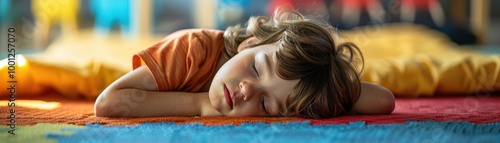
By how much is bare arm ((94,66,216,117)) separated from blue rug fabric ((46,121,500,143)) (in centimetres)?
15

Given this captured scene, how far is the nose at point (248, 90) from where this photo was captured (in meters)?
0.83

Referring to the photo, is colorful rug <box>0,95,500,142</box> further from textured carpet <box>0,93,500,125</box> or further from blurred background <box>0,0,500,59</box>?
blurred background <box>0,0,500,59</box>

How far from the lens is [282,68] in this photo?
84 centimetres

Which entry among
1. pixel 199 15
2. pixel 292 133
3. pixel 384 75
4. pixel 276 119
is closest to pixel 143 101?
pixel 276 119

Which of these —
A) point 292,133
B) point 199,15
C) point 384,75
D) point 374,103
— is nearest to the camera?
point 292,133

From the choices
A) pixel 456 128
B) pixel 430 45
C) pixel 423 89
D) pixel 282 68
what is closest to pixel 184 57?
pixel 282 68

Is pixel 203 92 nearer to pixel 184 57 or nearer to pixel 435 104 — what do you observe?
pixel 184 57

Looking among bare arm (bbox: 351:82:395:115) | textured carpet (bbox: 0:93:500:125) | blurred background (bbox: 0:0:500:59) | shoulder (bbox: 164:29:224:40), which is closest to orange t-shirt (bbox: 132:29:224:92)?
shoulder (bbox: 164:29:224:40)

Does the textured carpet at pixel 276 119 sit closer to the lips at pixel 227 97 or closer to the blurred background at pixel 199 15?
the lips at pixel 227 97

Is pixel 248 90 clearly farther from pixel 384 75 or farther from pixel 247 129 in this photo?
pixel 384 75

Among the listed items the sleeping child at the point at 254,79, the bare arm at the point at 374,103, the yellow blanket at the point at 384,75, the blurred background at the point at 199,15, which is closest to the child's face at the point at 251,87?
the sleeping child at the point at 254,79

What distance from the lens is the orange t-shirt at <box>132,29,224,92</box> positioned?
95 cm

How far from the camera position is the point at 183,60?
0.98 metres

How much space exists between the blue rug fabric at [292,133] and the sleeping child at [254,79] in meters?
0.11
